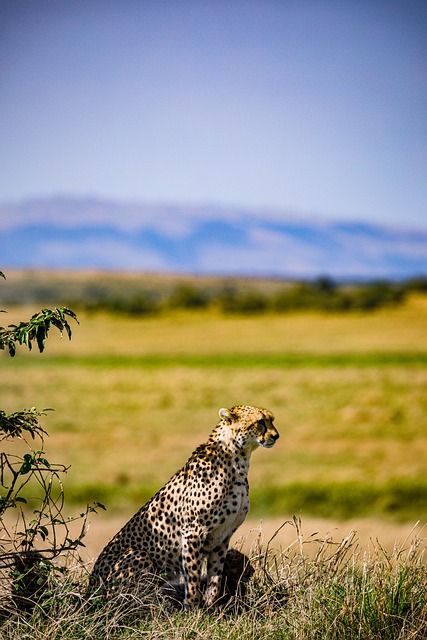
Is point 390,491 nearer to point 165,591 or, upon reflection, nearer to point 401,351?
point 165,591

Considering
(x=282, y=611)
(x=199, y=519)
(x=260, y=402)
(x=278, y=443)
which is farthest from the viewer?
(x=260, y=402)

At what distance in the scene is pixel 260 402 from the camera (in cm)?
3653

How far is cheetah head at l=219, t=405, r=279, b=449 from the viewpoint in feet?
21.5

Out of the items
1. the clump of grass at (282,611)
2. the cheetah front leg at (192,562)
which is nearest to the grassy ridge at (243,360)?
the clump of grass at (282,611)

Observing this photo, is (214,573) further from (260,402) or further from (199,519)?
(260,402)

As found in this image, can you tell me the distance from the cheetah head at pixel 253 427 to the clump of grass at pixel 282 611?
3.16 ft

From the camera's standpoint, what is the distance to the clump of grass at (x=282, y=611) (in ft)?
21.6

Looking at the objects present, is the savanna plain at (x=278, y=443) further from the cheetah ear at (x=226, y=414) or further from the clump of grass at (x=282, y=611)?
the cheetah ear at (x=226, y=414)

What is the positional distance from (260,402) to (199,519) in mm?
30102

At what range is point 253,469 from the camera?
96.6 ft

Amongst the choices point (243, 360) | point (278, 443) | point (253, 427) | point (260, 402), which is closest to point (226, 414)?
point (253, 427)

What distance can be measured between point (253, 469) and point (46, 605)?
22840 mm

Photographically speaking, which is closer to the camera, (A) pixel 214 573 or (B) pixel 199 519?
(B) pixel 199 519

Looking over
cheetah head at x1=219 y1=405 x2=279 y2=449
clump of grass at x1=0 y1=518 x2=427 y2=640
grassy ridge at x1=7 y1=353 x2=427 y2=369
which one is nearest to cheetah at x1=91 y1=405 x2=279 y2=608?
cheetah head at x1=219 y1=405 x2=279 y2=449
